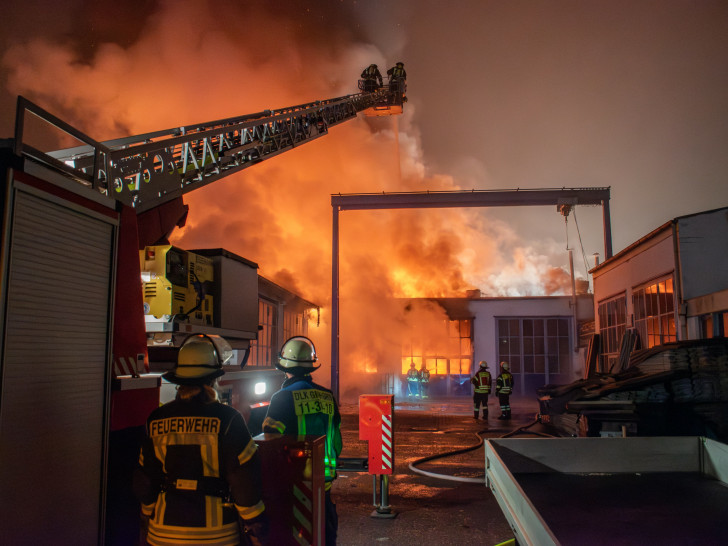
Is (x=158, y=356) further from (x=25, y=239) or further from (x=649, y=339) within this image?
(x=649, y=339)

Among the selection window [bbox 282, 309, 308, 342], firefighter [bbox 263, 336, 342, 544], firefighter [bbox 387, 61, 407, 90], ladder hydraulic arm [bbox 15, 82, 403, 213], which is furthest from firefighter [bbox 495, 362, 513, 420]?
firefighter [bbox 263, 336, 342, 544]

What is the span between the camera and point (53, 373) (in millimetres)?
2973

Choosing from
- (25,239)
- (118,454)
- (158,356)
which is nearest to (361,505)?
(158,356)

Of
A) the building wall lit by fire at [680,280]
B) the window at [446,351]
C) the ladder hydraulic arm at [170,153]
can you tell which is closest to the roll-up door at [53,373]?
the ladder hydraulic arm at [170,153]

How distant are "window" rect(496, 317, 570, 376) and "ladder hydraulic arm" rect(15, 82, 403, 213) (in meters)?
16.7

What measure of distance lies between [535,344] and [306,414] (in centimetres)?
2338

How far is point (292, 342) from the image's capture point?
4055 mm

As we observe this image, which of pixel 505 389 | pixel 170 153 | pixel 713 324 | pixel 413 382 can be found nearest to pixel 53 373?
pixel 170 153

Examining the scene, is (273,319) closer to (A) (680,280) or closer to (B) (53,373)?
(A) (680,280)

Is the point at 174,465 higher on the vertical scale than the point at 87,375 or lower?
lower

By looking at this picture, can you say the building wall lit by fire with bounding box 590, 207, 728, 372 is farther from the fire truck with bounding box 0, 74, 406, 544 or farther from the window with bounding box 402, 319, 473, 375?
the window with bounding box 402, 319, 473, 375

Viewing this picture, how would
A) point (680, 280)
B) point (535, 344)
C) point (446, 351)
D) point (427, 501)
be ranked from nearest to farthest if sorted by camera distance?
point (427, 501) → point (680, 280) → point (535, 344) → point (446, 351)

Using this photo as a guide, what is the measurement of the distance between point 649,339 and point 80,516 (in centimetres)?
1288

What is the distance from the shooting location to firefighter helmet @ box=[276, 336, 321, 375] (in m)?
3.95
